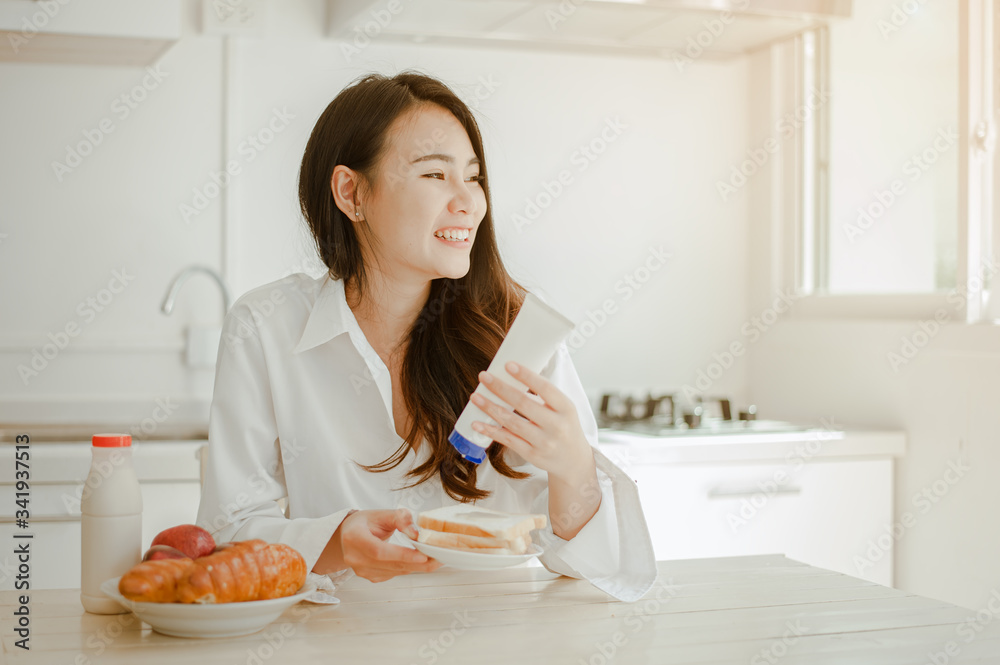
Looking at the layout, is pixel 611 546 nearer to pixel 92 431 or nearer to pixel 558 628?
pixel 558 628

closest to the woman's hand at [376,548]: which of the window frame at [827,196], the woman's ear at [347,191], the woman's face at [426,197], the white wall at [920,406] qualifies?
the woman's face at [426,197]

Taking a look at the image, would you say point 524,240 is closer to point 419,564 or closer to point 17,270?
point 17,270

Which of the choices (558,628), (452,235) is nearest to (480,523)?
(558,628)

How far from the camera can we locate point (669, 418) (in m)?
2.40

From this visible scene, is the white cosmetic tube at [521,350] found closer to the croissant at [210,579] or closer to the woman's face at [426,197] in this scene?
the croissant at [210,579]

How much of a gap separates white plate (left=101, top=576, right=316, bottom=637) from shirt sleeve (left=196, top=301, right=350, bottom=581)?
0.66 feet

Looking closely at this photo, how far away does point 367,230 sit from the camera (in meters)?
1.43

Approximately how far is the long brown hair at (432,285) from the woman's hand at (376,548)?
0.22 m

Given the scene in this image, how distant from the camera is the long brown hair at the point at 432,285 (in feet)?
4.42

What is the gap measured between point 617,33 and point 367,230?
4.11 ft

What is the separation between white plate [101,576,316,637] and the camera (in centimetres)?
87

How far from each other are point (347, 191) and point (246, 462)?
420 millimetres

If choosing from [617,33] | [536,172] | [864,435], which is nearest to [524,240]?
[536,172]

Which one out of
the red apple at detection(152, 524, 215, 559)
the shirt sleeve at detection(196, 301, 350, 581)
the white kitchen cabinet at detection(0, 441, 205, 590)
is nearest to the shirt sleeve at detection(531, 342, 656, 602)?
the shirt sleeve at detection(196, 301, 350, 581)
